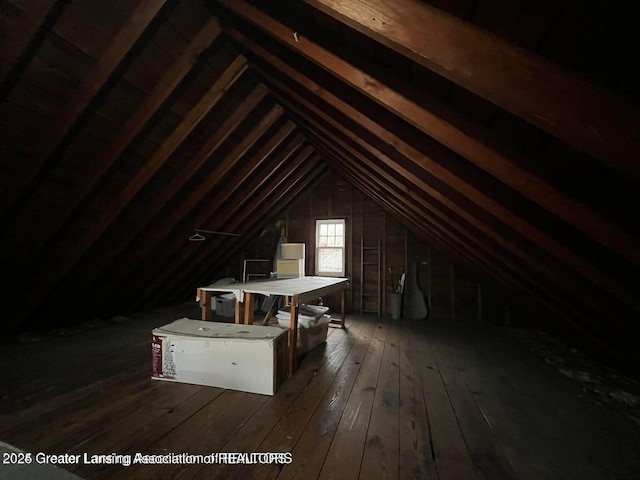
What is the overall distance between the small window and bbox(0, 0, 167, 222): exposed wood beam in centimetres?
431

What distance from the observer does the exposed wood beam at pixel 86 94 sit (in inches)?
68.6

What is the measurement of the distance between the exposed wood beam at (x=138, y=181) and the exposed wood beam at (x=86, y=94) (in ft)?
1.95

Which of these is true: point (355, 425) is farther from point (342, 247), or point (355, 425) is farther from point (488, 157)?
point (342, 247)

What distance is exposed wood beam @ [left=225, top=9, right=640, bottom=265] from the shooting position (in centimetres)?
89

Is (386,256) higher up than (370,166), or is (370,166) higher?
(370,166)

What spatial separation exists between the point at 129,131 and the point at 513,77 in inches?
108

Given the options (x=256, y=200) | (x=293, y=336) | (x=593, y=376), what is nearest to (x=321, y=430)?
Result: (x=293, y=336)

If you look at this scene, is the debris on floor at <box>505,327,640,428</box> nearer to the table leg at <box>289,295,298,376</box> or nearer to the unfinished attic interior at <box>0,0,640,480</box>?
the unfinished attic interior at <box>0,0,640,480</box>

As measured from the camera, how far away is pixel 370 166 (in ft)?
8.02

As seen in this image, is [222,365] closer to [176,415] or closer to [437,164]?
[176,415]

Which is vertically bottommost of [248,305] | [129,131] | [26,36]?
[248,305]

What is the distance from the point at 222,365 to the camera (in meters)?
2.14

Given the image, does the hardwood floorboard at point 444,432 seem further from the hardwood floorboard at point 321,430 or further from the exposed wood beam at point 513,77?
the exposed wood beam at point 513,77

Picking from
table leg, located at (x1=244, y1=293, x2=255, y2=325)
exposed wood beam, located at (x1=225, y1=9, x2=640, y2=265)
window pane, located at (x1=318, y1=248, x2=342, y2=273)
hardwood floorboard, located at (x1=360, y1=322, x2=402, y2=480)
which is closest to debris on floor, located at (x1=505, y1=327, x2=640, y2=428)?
hardwood floorboard, located at (x1=360, y1=322, x2=402, y2=480)
